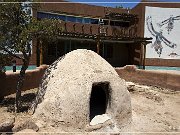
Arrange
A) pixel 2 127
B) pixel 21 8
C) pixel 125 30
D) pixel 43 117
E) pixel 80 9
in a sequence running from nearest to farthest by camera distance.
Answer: pixel 2 127 < pixel 43 117 < pixel 21 8 < pixel 80 9 < pixel 125 30

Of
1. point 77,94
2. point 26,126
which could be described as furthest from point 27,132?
point 77,94

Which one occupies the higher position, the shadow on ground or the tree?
the tree

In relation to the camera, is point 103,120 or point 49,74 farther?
point 49,74

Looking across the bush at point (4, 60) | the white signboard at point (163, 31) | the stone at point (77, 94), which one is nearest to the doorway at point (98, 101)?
the stone at point (77, 94)

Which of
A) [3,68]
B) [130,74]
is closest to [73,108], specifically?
[3,68]

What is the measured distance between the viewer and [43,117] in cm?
1248

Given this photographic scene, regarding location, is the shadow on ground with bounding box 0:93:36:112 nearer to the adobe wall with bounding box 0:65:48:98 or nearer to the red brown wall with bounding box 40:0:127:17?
the adobe wall with bounding box 0:65:48:98

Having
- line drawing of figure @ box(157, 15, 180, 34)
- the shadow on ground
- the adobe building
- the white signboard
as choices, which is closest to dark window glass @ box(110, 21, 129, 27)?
the adobe building

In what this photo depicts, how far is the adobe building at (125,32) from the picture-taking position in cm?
3388

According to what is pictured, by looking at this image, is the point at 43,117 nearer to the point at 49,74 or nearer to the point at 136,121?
the point at 49,74

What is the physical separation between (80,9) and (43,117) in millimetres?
23567

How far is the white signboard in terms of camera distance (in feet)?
122

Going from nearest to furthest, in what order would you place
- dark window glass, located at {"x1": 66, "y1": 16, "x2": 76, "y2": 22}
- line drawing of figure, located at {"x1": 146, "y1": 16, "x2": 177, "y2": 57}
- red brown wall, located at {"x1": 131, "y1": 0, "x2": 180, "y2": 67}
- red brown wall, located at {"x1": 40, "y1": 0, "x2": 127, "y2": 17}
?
red brown wall, located at {"x1": 40, "y1": 0, "x2": 127, "y2": 17}, dark window glass, located at {"x1": 66, "y1": 16, "x2": 76, "y2": 22}, red brown wall, located at {"x1": 131, "y1": 0, "x2": 180, "y2": 67}, line drawing of figure, located at {"x1": 146, "y1": 16, "x2": 177, "y2": 57}

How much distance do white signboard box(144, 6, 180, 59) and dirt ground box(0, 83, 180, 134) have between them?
595 inches
